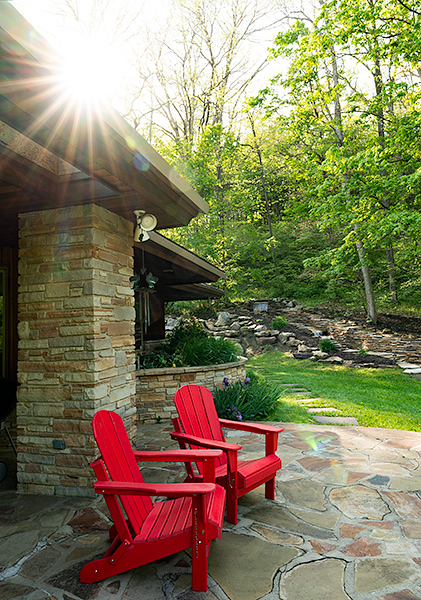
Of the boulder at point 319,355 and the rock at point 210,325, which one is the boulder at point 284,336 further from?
the rock at point 210,325

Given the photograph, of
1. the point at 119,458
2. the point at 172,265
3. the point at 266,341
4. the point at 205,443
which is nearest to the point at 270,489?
the point at 205,443

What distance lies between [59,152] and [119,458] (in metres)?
1.90

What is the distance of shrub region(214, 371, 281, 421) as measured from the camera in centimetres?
530

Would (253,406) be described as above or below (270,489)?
above

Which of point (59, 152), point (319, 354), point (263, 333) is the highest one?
point (59, 152)

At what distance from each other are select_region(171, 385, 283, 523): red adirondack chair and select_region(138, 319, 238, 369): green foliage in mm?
2717

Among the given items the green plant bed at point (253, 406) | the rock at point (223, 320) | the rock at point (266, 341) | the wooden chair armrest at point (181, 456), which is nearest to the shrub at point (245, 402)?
the green plant bed at point (253, 406)

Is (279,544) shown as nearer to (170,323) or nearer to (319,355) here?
(319,355)

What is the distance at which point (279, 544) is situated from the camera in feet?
7.68

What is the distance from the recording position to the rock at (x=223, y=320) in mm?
13594

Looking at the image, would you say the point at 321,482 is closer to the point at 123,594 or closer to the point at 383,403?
the point at 123,594

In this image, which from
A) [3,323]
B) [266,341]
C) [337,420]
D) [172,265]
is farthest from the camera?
[266,341]

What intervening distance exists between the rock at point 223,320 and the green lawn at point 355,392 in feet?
10.8

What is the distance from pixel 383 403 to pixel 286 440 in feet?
8.25
